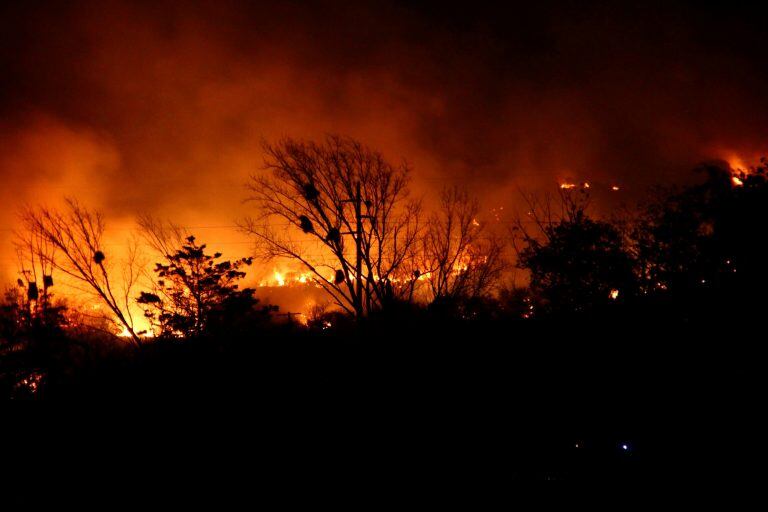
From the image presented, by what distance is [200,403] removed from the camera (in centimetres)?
877

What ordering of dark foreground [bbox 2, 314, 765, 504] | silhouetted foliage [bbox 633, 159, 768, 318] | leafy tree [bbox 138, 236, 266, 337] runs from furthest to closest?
1. leafy tree [bbox 138, 236, 266, 337]
2. silhouetted foliage [bbox 633, 159, 768, 318]
3. dark foreground [bbox 2, 314, 765, 504]

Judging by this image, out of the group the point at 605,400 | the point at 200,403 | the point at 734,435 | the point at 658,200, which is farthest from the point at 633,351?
the point at 200,403

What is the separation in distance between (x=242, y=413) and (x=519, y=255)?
50.0ft

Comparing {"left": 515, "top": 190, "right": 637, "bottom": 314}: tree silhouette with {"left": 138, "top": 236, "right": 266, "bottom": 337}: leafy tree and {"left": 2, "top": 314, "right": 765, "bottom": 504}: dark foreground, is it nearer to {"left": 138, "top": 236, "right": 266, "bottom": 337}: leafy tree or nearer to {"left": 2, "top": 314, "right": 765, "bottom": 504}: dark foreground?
{"left": 2, "top": 314, "right": 765, "bottom": 504}: dark foreground

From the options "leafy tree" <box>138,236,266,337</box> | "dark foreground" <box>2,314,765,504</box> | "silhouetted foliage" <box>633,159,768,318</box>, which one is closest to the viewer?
"dark foreground" <box>2,314,765,504</box>

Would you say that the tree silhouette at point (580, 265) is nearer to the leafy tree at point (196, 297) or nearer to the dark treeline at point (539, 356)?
the dark treeline at point (539, 356)

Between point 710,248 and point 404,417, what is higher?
point 710,248

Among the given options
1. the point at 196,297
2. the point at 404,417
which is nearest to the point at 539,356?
the point at 404,417

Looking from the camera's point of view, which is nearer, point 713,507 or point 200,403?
point 713,507

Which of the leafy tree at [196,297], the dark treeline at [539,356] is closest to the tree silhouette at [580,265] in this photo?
the dark treeline at [539,356]

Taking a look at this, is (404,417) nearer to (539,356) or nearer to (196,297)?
(539,356)

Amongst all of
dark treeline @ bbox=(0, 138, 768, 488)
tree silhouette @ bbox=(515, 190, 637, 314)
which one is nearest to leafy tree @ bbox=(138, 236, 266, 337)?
dark treeline @ bbox=(0, 138, 768, 488)

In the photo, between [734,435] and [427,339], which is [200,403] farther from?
[734,435]

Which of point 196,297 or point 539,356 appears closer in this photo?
point 539,356
